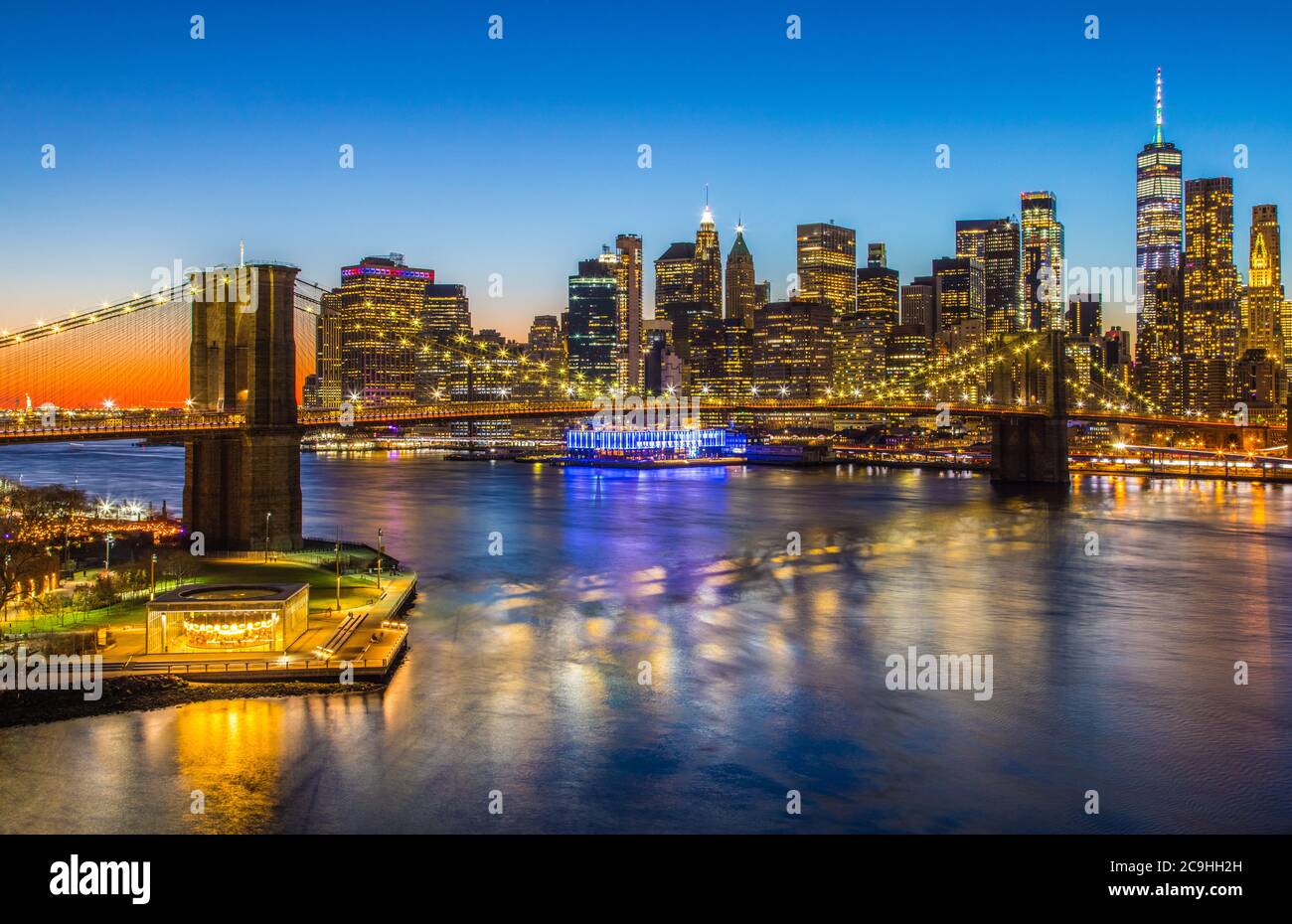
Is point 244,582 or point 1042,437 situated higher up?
point 1042,437

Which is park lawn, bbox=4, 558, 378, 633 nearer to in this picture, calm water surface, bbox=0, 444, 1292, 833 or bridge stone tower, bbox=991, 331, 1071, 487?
calm water surface, bbox=0, 444, 1292, 833

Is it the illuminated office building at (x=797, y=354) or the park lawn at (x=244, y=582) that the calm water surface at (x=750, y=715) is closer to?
the park lawn at (x=244, y=582)

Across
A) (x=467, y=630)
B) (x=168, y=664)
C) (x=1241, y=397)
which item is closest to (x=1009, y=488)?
(x=467, y=630)

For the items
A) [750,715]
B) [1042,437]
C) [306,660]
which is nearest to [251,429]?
[306,660]

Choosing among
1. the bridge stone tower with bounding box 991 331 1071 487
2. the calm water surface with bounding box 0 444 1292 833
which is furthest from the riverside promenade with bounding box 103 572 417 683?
the bridge stone tower with bounding box 991 331 1071 487

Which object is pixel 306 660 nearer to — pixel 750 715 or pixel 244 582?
pixel 244 582
